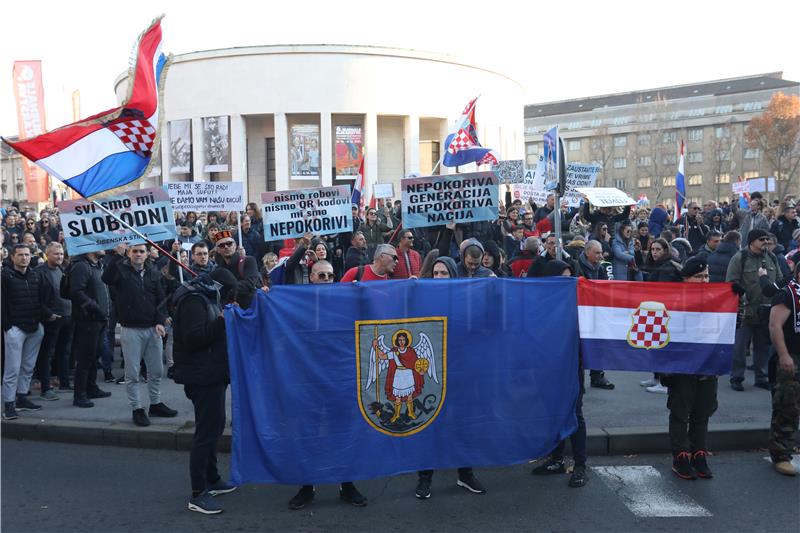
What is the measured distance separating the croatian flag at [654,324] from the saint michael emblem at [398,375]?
4.82 ft

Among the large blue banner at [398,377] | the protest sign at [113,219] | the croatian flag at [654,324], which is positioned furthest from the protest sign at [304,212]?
the croatian flag at [654,324]

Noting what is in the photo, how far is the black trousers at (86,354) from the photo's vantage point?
883 cm

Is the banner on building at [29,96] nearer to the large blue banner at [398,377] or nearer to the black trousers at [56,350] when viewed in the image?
the black trousers at [56,350]

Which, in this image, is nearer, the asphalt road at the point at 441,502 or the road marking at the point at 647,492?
the asphalt road at the point at 441,502

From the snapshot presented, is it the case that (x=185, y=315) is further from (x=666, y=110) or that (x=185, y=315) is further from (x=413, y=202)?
(x=666, y=110)

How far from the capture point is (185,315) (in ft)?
18.6

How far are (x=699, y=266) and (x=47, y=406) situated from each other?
7.66 m

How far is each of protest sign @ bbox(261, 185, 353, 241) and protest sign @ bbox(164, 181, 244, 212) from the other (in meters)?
1.96

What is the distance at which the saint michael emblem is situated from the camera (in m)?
5.95

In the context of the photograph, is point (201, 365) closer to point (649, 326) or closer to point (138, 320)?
point (138, 320)

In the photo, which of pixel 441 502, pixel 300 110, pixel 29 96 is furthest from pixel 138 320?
pixel 300 110

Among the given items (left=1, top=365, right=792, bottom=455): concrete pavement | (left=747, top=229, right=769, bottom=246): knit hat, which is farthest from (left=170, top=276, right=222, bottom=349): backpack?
(left=747, top=229, right=769, bottom=246): knit hat

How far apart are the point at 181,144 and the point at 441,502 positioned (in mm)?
38217

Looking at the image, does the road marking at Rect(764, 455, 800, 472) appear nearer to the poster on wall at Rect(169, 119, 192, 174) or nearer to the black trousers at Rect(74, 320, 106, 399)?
the black trousers at Rect(74, 320, 106, 399)
